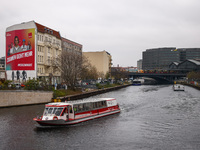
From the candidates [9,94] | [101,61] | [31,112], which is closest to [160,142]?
[31,112]

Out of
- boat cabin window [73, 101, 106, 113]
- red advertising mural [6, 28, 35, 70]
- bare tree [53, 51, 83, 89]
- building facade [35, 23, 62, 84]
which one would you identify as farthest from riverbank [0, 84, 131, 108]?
red advertising mural [6, 28, 35, 70]

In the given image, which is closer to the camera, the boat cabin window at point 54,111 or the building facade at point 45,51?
the boat cabin window at point 54,111

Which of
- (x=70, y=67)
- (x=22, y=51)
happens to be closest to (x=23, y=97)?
(x=70, y=67)

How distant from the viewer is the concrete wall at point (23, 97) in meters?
50.8

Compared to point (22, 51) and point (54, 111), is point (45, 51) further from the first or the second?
point (54, 111)

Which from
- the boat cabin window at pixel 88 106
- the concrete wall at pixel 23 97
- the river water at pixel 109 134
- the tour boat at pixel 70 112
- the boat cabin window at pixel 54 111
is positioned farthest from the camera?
the concrete wall at pixel 23 97

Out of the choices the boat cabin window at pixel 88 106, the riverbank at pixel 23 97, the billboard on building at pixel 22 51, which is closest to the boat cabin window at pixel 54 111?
the boat cabin window at pixel 88 106

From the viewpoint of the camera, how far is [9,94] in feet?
169

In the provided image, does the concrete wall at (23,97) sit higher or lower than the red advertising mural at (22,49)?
lower

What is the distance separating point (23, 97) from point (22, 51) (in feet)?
87.3

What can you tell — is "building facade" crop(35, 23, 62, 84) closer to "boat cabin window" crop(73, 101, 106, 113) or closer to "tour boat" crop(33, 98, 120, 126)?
"boat cabin window" crop(73, 101, 106, 113)

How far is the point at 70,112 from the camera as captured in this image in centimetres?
3562

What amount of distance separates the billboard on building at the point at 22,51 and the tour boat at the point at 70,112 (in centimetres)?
3928

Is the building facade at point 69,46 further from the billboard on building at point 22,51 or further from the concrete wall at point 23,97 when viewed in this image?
the concrete wall at point 23,97
